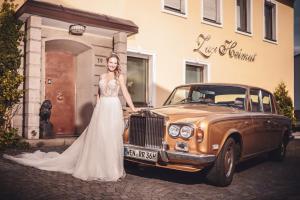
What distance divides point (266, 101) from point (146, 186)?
347 cm

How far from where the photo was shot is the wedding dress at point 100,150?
208 inches

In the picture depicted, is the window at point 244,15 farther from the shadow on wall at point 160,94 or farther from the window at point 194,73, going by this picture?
the shadow on wall at point 160,94

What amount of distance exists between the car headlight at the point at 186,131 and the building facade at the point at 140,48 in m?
4.86

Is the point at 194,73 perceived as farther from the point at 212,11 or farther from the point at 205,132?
the point at 205,132

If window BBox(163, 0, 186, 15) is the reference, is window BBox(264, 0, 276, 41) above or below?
above

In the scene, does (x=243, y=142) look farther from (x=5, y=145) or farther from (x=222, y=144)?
(x=5, y=145)

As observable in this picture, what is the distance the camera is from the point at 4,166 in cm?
579

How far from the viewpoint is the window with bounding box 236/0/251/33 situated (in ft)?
51.1

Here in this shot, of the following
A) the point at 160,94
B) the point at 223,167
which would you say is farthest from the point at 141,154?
the point at 160,94

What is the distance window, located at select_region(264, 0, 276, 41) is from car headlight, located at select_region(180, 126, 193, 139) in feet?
45.9

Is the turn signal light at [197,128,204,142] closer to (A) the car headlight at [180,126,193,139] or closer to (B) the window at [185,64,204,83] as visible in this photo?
(A) the car headlight at [180,126,193,139]

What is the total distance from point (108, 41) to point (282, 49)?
11.1 m

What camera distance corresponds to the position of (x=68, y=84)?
10.6 metres

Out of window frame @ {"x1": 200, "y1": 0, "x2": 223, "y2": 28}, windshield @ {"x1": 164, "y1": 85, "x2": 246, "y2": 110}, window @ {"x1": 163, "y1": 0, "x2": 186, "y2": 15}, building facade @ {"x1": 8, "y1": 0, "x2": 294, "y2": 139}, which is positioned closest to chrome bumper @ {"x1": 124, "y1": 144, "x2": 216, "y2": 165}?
windshield @ {"x1": 164, "y1": 85, "x2": 246, "y2": 110}
